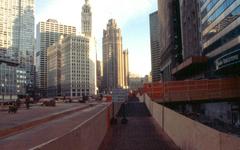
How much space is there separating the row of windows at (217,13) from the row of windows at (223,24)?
1973 mm

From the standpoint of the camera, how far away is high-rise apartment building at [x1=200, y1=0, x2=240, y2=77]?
175 feet

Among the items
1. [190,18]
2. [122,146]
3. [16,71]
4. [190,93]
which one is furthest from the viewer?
[16,71]

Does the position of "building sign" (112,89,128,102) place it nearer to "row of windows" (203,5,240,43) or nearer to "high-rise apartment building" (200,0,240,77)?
"high-rise apartment building" (200,0,240,77)

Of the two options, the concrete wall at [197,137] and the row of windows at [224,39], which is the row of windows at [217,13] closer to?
the row of windows at [224,39]

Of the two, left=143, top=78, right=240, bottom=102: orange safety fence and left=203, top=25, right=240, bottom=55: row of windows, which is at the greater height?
left=203, top=25, right=240, bottom=55: row of windows

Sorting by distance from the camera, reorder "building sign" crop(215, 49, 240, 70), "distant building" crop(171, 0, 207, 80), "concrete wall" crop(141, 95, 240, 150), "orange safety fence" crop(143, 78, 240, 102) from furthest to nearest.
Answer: "distant building" crop(171, 0, 207, 80) < "orange safety fence" crop(143, 78, 240, 102) < "building sign" crop(215, 49, 240, 70) < "concrete wall" crop(141, 95, 240, 150)

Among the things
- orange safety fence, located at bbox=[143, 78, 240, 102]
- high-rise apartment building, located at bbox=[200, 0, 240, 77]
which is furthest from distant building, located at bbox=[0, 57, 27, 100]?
high-rise apartment building, located at bbox=[200, 0, 240, 77]

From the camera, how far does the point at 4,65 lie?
16512 centimetres

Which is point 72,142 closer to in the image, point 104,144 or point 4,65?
point 104,144

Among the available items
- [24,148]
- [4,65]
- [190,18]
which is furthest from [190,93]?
[4,65]

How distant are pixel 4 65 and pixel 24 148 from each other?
6295 inches

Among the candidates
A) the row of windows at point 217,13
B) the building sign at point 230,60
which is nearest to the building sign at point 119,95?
the building sign at point 230,60

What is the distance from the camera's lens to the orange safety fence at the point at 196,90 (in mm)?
57162

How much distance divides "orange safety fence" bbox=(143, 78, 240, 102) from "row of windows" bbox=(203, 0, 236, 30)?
45.9 feet
